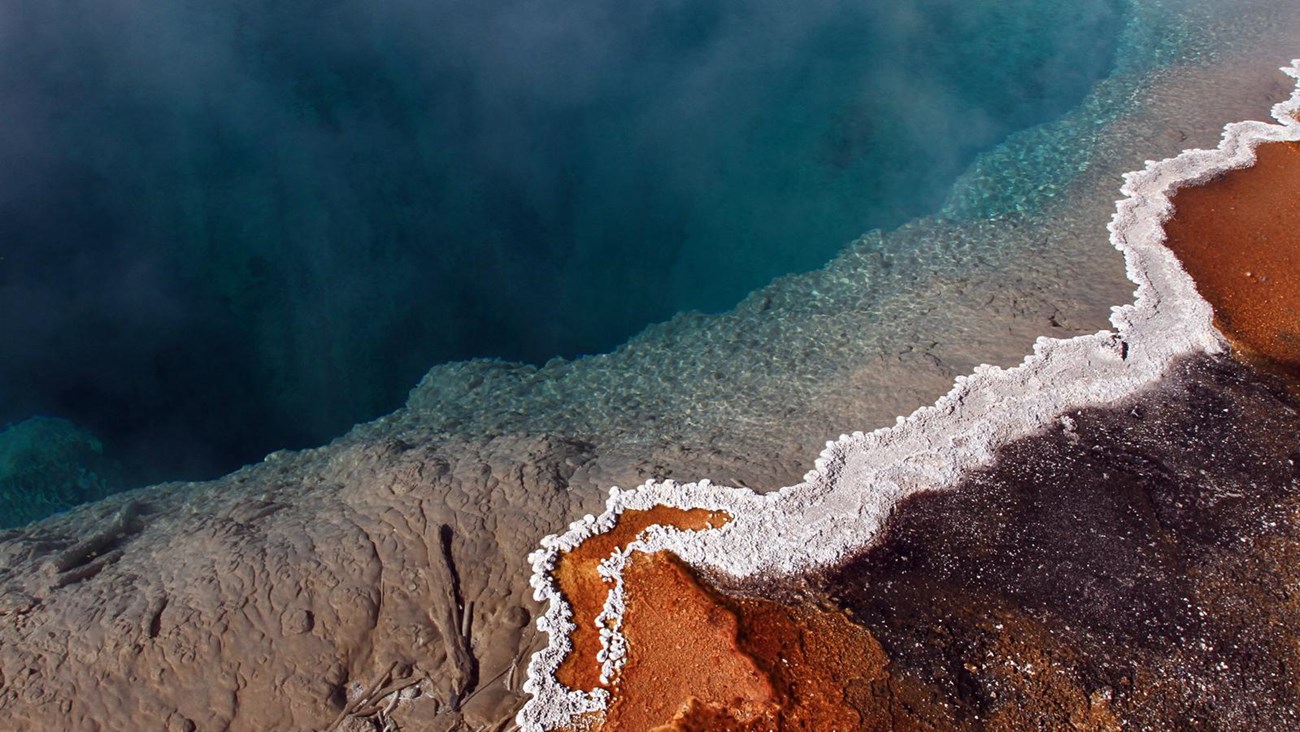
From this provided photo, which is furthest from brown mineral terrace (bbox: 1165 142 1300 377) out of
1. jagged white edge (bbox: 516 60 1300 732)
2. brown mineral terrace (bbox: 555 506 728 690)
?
brown mineral terrace (bbox: 555 506 728 690)

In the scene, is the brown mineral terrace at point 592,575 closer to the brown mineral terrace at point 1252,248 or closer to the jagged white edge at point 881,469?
the jagged white edge at point 881,469

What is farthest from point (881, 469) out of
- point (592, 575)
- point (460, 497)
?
point (460, 497)

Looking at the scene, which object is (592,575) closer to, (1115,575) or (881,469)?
(881,469)

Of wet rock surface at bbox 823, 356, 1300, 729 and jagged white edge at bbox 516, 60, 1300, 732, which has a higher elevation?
jagged white edge at bbox 516, 60, 1300, 732

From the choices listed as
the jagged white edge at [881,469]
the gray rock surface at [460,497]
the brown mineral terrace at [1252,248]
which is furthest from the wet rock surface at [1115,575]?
the gray rock surface at [460,497]

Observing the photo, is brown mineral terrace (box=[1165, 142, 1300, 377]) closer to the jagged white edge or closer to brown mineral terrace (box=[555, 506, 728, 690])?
the jagged white edge

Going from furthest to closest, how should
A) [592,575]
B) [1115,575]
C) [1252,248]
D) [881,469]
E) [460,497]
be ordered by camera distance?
[1252,248] → [881,469] → [460,497] → [592,575] → [1115,575]
